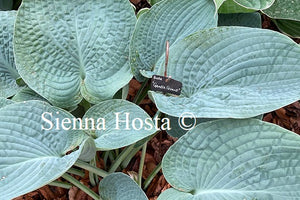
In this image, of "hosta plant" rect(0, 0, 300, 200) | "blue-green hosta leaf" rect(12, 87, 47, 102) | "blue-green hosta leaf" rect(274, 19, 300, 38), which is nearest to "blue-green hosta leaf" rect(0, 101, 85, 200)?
"hosta plant" rect(0, 0, 300, 200)

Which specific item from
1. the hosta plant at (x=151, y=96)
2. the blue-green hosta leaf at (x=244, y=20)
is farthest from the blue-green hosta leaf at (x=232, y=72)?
the blue-green hosta leaf at (x=244, y=20)

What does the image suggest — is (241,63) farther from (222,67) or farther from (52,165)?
(52,165)

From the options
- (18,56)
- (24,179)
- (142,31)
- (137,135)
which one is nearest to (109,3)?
(142,31)

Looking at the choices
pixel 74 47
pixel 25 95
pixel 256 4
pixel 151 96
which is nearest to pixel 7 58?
pixel 25 95

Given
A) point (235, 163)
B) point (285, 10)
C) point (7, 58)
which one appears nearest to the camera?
point (235, 163)

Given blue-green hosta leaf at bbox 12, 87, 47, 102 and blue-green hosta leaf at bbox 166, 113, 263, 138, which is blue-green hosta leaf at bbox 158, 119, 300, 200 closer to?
blue-green hosta leaf at bbox 166, 113, 263, 138

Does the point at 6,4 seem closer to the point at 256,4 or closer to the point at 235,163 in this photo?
the point at 256,4
